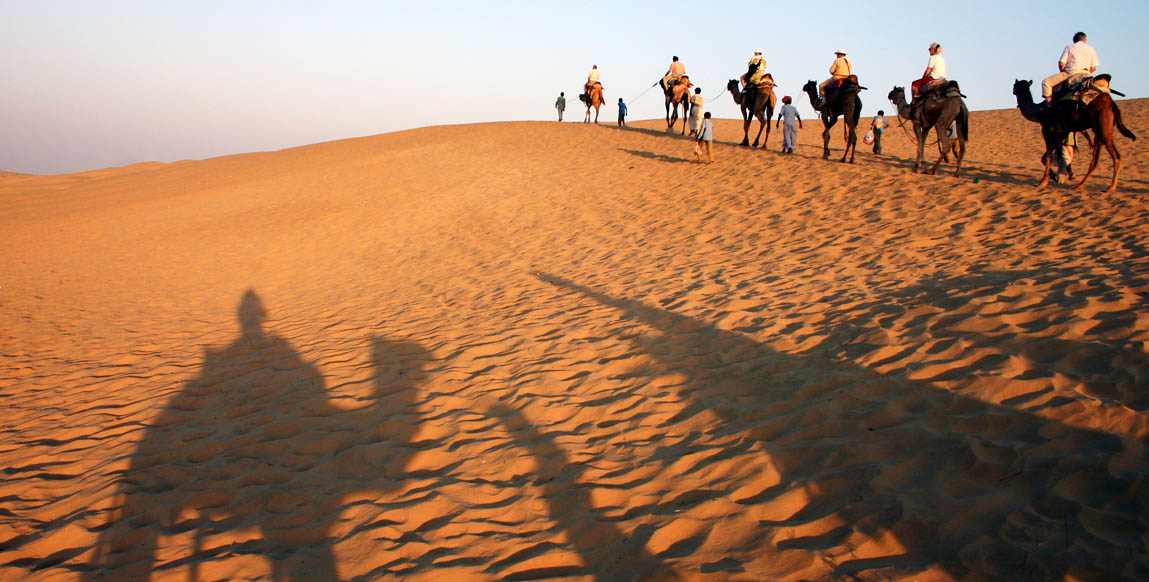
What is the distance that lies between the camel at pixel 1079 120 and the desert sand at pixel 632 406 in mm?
644

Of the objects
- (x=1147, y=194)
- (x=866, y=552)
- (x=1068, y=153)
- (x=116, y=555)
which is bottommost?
(x=116, y=555)

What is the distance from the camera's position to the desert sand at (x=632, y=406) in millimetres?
2803

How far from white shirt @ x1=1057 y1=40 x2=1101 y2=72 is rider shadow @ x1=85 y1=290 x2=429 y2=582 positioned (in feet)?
34.6

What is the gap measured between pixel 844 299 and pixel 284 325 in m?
6.62

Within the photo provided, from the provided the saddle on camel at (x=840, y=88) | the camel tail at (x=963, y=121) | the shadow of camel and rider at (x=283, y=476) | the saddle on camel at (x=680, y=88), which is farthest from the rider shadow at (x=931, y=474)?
the saddle on camel at (x=680, y=88)

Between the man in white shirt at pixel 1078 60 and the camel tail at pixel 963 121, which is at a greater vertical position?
the man in white shirt at pixel 1078 60

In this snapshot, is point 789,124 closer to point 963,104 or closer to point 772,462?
point 963,104

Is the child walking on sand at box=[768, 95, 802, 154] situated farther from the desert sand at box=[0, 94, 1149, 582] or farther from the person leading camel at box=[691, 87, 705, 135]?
the desert sand at box=[0, 94, 1149, 582]

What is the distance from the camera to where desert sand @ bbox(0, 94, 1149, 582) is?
110 inches

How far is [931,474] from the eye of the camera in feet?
9.89

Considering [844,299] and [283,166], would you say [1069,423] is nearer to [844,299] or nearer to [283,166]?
[844,299]

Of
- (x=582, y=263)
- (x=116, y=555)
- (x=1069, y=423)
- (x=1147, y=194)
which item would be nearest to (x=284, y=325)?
(x=582, y=263)

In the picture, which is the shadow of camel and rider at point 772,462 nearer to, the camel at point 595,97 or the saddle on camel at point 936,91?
the saddle on camel at point 936,91

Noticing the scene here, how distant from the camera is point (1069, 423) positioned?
3223 millimetres
